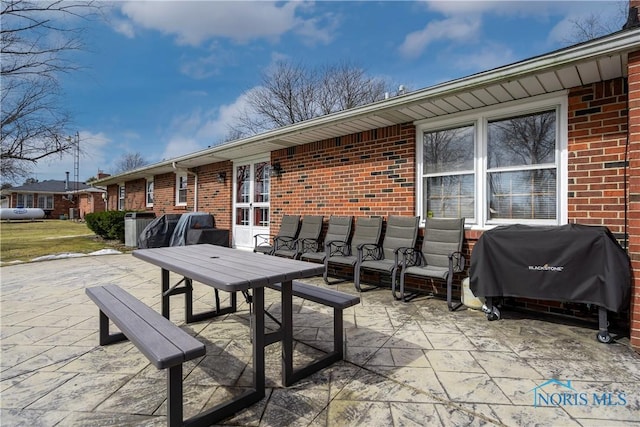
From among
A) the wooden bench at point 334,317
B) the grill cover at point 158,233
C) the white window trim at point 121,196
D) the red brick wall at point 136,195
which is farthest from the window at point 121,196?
the wooden bench at point 334,317

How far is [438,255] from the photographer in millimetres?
4113

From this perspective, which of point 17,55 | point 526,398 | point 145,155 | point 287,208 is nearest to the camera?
point 526,398

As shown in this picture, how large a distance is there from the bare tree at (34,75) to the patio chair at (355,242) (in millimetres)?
6735

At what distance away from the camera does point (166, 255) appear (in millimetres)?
2959

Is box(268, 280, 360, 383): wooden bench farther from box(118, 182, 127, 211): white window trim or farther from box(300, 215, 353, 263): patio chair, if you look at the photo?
box(118, 182, 127, 211): white window trim

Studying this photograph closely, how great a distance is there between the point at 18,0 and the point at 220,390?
31.9 ft

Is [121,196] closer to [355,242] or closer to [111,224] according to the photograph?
[111,224]

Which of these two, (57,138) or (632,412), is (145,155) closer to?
(57,138)

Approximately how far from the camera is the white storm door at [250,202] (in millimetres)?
7425

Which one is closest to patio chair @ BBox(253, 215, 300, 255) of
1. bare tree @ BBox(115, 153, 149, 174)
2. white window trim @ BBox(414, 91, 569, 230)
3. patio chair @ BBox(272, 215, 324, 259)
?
patio chair @ BBox(272, 215, 324, 259)

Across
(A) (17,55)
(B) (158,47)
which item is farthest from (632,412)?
(A) (17,55)

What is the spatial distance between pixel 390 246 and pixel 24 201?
4160 cm

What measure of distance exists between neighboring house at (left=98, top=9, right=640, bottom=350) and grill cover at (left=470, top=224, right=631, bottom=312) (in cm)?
14

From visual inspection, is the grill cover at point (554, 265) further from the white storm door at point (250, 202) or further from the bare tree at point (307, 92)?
the bare tree at point (307, 92)
